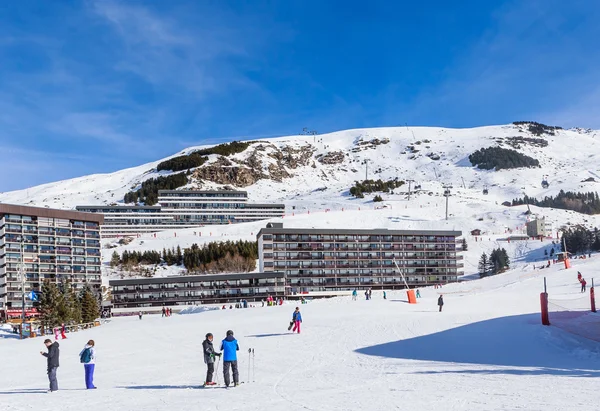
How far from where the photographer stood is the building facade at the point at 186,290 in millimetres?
92500

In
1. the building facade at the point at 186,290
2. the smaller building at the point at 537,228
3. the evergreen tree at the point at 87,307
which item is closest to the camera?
the evergreen tree at the point at 87,307

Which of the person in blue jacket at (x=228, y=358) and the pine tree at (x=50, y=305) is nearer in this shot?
the person in blue jacket at (x=228, y=358)

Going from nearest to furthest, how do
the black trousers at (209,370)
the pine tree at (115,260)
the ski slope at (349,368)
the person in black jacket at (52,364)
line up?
the ski slope at (349,368) < the black trousers at (209,370) < the person in black jacket at (52,364) < the pine tree at (115,260)

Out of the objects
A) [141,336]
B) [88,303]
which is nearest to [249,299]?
[88,303]

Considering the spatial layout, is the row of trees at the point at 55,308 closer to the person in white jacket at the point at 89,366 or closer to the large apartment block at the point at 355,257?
the person in white jacket at the point at 89,366

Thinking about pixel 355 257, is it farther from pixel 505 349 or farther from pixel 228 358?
pixel 228 358

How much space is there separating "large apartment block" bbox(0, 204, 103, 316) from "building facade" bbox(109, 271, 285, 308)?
5633 millimetres

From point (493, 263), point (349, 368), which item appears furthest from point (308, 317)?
point (493, 263)

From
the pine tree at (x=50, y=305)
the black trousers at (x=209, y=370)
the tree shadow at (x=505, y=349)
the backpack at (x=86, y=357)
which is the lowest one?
the pine tree at (x=50, y=305)

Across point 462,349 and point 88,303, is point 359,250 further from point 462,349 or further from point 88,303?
point 462,349

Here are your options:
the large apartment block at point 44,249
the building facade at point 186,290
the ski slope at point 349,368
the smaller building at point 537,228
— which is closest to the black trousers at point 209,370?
the ski slope at point 349,368

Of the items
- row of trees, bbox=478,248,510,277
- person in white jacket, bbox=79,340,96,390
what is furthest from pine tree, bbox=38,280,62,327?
row of trees, bbox=478,248,510,277

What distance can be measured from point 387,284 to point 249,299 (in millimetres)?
26528

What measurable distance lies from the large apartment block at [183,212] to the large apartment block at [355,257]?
75.4 m
